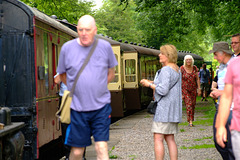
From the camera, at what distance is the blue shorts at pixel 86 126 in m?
5.21

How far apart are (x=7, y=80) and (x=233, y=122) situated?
4728mm

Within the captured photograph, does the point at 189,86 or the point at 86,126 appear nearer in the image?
the point at 86,126

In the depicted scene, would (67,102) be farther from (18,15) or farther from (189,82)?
(189,82)

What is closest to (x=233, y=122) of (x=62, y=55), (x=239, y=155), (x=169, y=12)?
(x=239, y=155)

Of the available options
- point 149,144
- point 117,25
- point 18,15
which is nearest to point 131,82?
point 149,144

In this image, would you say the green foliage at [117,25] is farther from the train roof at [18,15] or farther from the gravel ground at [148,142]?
the train roof at [18,15]

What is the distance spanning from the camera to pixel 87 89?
5113mm

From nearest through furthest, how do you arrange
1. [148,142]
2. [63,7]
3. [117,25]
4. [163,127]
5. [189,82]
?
[163,127]
[148,142]
[189,82]
[63,7]
[117,25]

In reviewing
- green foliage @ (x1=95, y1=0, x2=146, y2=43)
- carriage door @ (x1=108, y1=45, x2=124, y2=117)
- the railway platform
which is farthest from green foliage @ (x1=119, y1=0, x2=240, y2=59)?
green foliage @ (x1=95, y1=0, x2=146, y2=43)

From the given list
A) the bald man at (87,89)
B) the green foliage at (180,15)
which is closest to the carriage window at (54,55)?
the bald man at (87,89)

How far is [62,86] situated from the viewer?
7.37 m


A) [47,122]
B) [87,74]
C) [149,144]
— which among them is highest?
[87,74]

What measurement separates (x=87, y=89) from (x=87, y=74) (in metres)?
0.15

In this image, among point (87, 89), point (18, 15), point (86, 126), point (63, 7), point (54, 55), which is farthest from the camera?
point (63, 7)
